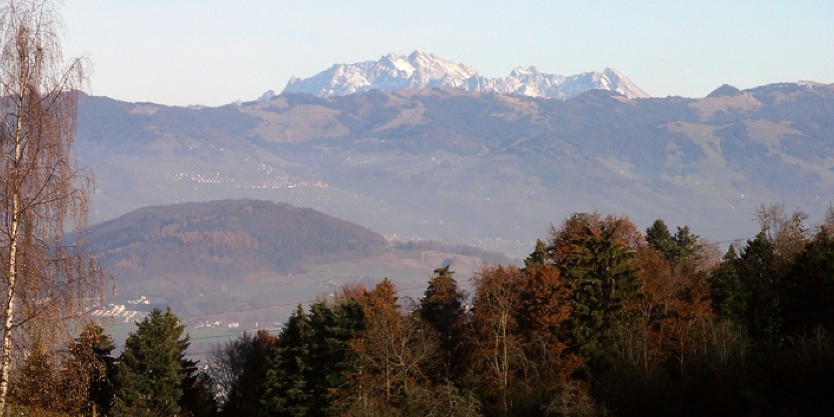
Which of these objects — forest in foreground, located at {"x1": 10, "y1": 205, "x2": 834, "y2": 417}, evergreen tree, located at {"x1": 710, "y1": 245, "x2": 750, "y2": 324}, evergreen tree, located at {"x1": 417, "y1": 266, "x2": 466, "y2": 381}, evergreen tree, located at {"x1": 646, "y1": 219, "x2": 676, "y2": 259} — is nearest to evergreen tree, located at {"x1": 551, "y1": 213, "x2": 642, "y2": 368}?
forest in foreground, located at {"x1": 10, "y1": 205, "x2": 834, "y2": 417}

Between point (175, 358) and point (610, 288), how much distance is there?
18.0 m

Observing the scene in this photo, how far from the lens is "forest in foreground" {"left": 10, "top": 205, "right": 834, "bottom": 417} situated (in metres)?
34.6

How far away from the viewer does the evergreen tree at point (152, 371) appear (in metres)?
43.5

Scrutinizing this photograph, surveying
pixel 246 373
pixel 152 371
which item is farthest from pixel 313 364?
pixel 246 373

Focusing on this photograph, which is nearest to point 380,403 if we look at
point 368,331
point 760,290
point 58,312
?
point 368,331

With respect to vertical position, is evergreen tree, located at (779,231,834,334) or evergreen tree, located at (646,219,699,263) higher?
evergreen tree, located at (646,219,699,263)

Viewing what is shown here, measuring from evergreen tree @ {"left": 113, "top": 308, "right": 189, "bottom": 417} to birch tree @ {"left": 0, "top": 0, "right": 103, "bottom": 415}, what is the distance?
23345mm

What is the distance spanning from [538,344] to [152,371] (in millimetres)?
15408

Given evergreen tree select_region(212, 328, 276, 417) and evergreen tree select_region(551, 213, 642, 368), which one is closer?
evergreen tree select_region(551, 213, 642, 368)

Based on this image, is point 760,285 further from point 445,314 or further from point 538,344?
point 445,314

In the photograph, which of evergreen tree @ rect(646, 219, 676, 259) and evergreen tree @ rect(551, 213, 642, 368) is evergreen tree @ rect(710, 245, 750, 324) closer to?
evergreen tree @ rect(551, 213, 642, 368)

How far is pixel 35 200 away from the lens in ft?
66.7

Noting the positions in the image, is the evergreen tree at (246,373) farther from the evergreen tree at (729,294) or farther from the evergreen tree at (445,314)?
the evergreen tree at (729,294)

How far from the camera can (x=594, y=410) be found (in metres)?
29.5
